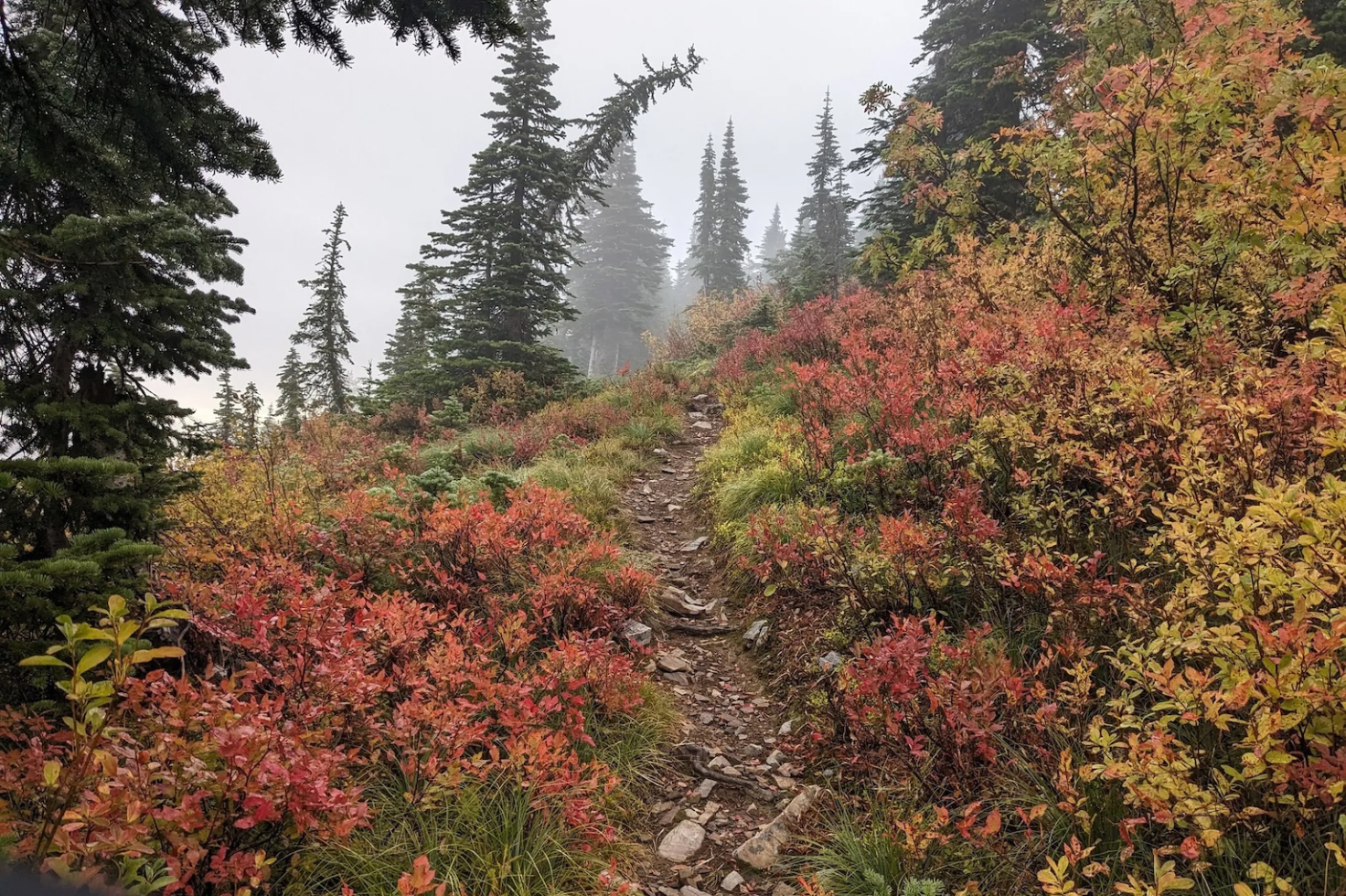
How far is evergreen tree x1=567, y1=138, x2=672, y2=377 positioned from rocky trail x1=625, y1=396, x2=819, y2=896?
4978 centimetres

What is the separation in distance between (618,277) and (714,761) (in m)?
55.2

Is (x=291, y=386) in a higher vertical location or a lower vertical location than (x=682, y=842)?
higher

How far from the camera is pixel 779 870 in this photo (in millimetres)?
3398

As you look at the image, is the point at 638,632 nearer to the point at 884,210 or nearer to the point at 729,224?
the point at 884,210

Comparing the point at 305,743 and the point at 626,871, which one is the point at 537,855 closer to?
the point at 626,871

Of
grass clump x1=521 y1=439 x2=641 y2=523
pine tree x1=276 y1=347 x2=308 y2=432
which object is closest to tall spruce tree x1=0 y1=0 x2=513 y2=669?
grass clump x1=521 y1=439 x2=641 y2=523

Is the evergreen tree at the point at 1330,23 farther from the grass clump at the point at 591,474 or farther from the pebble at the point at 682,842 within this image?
the pebble at the point at 682,842

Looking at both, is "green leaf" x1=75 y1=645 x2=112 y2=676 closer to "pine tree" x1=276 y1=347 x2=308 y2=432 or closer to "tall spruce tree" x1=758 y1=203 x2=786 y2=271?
"pine tree" x1=276 y1=347 x2=308 y2=432

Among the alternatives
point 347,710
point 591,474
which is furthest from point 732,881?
point 591,474

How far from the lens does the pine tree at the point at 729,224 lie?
4525 centimetres

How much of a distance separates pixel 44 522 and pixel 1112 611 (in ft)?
19.7

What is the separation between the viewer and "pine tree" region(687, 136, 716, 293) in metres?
46.3

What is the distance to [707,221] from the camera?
1895 inches

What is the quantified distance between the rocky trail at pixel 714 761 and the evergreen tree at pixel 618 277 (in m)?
49.8
